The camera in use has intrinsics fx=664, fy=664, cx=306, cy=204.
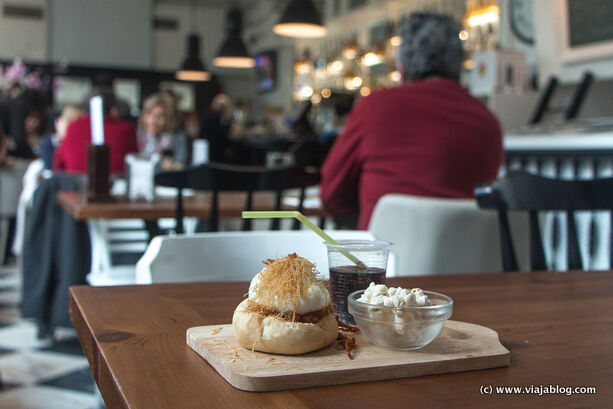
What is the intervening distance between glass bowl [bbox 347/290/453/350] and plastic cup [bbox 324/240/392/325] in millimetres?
79

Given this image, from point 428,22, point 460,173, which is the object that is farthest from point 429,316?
point 428,22

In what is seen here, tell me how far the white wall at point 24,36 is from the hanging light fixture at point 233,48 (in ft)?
20.0

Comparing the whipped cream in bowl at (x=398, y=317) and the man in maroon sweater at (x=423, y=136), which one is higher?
the man in maroon sweater at (x=423, y=136)

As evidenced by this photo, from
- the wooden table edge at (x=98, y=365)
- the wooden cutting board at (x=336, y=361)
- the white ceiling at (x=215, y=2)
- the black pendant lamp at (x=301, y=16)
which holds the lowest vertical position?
the wooden table edge at (x=98, y=365)

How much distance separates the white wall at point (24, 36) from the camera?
12609 mm

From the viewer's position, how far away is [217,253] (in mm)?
1256

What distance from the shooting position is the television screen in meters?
12.7

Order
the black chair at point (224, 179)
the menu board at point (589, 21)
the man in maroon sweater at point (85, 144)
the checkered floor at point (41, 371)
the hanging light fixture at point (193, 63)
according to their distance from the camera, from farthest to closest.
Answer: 1. the hanging light fixture at point (193, 63)
2. the menu board at point (589, 21)
3. the man in maroon sweater at point (85, 144)
4. the checkered floor at point (41, 371)
5. the black chair at point (224, 179)

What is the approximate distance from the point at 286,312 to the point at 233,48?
24.9 ft

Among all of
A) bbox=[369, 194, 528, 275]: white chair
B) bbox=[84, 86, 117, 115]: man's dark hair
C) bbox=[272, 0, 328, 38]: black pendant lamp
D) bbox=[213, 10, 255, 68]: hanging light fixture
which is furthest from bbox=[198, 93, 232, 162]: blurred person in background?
bbox=[369, 194, 528, 275]: white chair

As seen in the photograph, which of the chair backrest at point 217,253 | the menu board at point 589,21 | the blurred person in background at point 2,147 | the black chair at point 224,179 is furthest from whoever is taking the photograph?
the blurred person in background at point 2,147

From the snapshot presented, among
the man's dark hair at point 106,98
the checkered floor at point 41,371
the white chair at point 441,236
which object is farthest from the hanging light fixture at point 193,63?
the white chair at point 441,236

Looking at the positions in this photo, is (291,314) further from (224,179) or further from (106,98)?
(106,98)

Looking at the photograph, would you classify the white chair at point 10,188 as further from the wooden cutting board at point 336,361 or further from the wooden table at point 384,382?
the wooden cutting board at point 336,361
